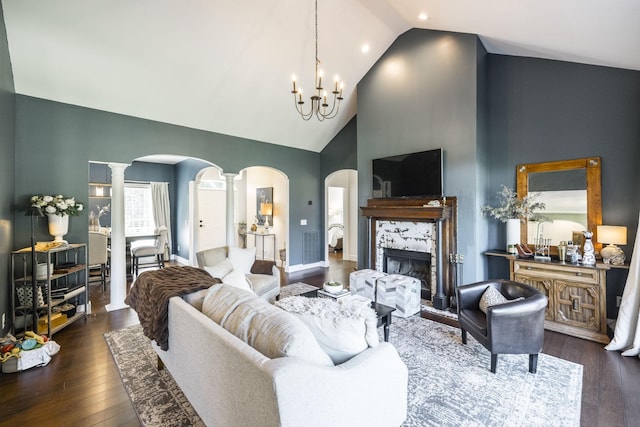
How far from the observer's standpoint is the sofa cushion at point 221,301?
1834mm

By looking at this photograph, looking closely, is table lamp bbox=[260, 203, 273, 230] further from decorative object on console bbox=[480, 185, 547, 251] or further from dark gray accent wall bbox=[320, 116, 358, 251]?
decorative object on console bbox=[480, 185, 547, 251]

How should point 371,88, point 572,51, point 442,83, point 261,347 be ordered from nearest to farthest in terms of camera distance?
point 261,347 → point 572,51 → point 442,83 → point 371,88

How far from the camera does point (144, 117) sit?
4.63 m

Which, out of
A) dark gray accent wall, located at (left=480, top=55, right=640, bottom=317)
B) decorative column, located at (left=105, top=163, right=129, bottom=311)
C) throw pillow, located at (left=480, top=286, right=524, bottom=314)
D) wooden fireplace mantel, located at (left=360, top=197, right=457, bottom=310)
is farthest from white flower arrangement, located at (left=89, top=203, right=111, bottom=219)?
dark gray accent wall, located at (left=480, top=55, right=640, bottom=317)

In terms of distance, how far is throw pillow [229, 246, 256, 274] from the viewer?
4.21m

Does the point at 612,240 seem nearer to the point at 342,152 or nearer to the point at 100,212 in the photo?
the point at 342,152

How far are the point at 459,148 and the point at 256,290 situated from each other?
350 cm

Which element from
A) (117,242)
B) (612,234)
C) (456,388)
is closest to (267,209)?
(117,242)

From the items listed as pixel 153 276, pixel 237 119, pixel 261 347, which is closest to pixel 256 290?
pixel 153 276

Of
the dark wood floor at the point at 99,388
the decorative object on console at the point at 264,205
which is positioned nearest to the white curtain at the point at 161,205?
the decorative object on console at the point at 264,205

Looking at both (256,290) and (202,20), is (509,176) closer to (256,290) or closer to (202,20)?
(256,290)

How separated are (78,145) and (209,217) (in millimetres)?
3770

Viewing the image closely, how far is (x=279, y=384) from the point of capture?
44.2 inches

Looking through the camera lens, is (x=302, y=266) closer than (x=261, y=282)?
No
